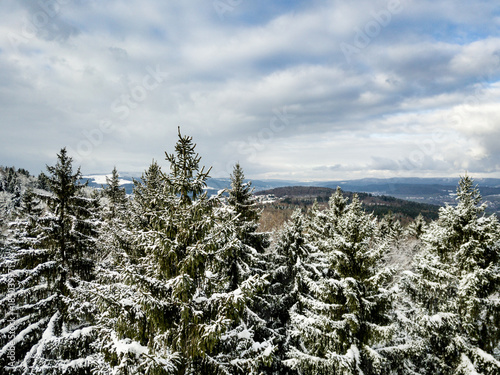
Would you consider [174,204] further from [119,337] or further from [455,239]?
[455,239]

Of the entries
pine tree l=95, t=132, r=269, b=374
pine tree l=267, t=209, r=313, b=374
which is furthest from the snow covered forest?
pine tree l=267, t=209, r=313, b=374

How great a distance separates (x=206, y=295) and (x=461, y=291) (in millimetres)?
11065

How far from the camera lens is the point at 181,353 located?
642 centimetres

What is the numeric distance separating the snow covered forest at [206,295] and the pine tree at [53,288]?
0.05 m

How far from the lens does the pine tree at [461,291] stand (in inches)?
409

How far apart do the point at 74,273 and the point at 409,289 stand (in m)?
16.7

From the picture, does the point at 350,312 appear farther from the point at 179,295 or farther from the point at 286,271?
the point at 179,295

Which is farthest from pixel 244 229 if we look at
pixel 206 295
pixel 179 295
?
pixel 179 295

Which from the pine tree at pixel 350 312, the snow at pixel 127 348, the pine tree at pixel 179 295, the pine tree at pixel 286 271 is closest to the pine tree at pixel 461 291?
the pine tree at pixel 350 312

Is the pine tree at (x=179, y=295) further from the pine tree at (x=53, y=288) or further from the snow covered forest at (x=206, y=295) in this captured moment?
the pine tree at (x=53, y=288)

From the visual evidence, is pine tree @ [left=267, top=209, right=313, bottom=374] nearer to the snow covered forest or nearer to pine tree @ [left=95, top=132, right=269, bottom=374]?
the snow covered forest

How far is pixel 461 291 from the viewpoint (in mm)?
10414

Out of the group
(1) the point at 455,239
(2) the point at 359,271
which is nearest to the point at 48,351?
(2) the point at 359,271

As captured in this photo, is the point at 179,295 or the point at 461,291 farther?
the point at 461,291
